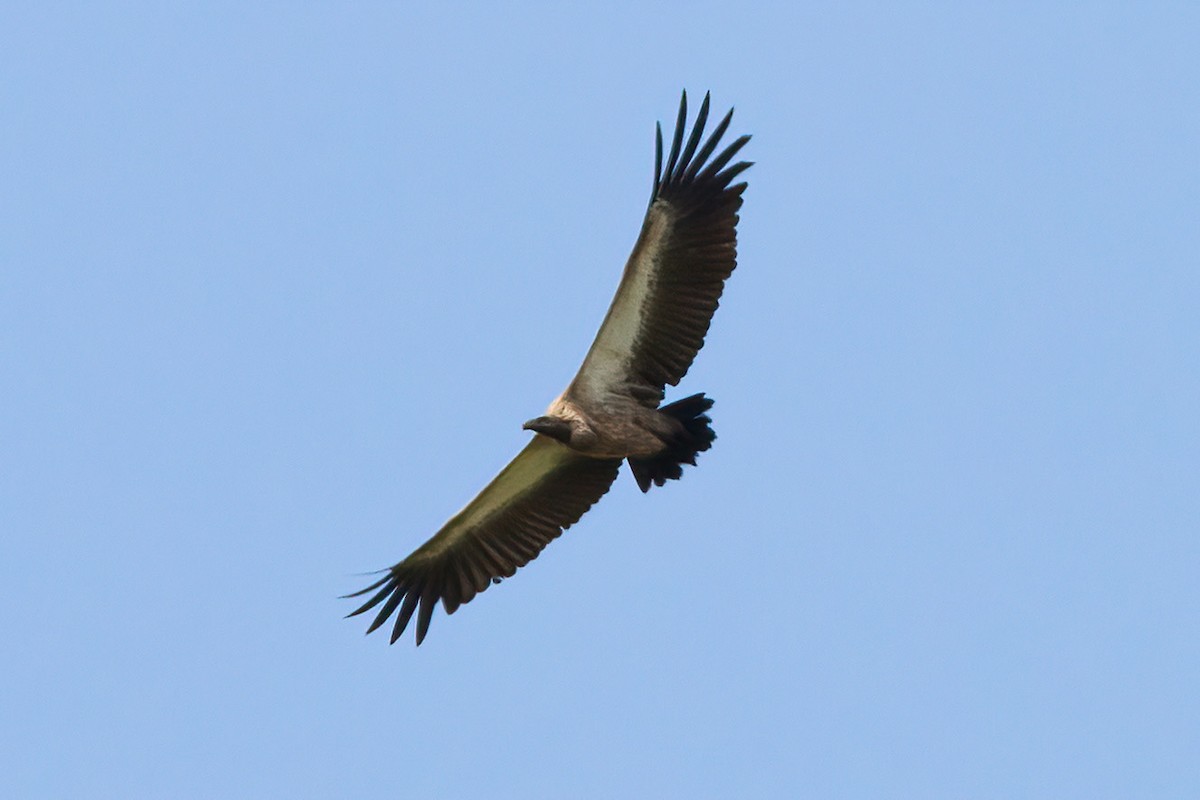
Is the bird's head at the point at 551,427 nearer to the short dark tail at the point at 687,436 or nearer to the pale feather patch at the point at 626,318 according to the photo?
the pale feather patch at the point at 626,318

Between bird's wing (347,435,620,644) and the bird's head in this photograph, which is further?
bird's wing (347,435,620,644)

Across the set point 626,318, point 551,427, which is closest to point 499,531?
point 551,427

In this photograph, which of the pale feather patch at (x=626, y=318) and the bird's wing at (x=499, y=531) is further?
the bird's wing at (x=499, y=531)

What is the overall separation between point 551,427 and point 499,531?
160cm

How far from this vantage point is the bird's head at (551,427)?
15.7 metres

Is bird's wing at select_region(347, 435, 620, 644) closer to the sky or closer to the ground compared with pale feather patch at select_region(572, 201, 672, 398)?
closer to the ground

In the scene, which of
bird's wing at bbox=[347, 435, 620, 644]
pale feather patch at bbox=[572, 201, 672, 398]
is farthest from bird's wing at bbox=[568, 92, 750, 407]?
bird's wing at bbox=[347, 435, 620, 644]

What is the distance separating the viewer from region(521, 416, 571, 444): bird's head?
1573 cm

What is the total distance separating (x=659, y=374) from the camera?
1602 cm

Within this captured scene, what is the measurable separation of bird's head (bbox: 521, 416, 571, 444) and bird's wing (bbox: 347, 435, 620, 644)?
1.99 feet

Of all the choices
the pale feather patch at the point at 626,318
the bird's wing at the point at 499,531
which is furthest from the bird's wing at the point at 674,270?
the bird's wing at the point at 499,531

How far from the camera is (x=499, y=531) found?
55.7ft

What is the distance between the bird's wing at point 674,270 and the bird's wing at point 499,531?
92 centimetres

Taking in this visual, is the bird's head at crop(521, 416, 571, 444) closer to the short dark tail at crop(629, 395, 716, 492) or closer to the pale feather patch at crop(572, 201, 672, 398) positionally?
the pale feather patch at crop(572, 201, 672, 398)
